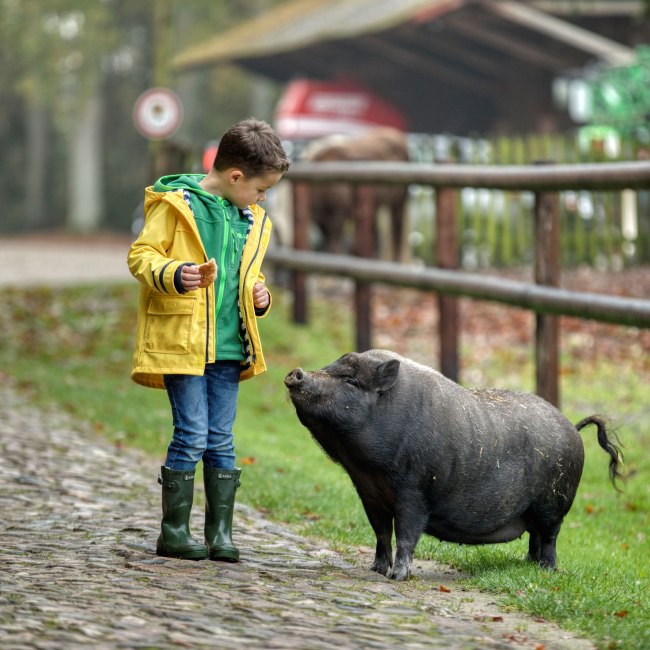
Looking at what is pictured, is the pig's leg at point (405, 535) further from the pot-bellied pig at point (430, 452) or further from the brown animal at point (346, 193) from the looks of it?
the brown animal at point (346, 193)

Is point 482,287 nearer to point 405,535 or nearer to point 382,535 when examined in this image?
point 382,535

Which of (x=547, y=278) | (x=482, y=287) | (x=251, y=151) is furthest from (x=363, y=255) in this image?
(x=251, y=151)

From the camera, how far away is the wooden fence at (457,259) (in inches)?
312

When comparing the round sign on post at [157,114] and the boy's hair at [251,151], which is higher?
the round sign on post at [157,114]

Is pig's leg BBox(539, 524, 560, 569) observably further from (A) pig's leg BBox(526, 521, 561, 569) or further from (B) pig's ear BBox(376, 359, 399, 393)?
(B) pig's ear BBox(376, 359, 399, 393)

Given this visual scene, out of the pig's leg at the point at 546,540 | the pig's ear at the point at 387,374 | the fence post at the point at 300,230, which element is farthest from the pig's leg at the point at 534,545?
the fence post at the point at 300,230

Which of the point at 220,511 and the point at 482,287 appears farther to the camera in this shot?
the point at 482,287

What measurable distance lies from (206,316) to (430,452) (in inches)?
38.1

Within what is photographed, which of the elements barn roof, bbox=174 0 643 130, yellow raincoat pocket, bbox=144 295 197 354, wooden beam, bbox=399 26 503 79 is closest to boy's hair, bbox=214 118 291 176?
yellow raincoat pocket, bbox=144 295 197 354

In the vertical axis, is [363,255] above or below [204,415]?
above

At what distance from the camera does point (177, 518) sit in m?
5.27

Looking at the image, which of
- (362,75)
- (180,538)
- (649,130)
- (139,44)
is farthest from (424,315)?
(139,44)

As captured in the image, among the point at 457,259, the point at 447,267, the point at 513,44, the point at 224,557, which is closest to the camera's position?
the point at 224,557

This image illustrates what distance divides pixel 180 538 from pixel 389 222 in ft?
35.7
